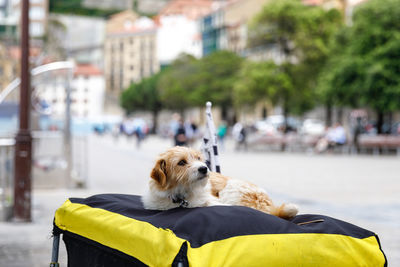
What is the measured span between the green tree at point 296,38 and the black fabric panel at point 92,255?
3589 centimetres

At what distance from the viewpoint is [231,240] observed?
9.75 feet

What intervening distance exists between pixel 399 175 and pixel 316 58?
23871mm

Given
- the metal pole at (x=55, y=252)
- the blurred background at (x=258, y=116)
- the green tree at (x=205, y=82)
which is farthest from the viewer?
the green tree at (x=205, y=82)

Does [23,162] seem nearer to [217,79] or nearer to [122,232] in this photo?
[122,232]

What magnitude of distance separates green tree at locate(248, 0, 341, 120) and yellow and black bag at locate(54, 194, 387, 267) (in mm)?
36433

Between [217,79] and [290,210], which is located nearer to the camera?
[290,210]

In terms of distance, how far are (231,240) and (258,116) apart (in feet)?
265

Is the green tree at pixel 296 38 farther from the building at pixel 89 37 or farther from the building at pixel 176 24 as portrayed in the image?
the building at pixel 89 37

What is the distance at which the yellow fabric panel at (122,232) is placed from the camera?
2.96m

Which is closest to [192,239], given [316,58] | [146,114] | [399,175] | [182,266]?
[182,266]

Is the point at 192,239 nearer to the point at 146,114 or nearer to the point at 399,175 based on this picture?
the point at 399,175

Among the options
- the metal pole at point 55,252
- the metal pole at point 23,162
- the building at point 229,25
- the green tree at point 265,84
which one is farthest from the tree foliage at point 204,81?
the metal pole at point 55,252

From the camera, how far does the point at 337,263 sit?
3.05 m

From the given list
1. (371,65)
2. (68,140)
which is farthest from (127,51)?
(68,140)
